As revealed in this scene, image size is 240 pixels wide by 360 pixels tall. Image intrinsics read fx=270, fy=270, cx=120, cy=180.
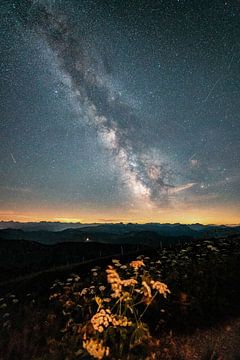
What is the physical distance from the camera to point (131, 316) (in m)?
8.03

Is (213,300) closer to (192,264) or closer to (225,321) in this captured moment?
(225,321)

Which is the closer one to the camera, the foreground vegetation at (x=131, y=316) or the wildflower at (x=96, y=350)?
the wildflower at (x=96, y=350)

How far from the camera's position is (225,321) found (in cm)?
764

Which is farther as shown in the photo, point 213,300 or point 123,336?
point 213,300

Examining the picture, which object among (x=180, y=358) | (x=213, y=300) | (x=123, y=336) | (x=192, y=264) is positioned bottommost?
(x=180, y=358)

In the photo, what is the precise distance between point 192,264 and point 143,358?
5.50 meters

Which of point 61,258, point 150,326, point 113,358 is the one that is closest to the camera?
point 113,358

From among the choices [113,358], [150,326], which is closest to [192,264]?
[150,326]

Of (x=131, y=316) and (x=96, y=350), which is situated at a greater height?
(x=131, y=316)

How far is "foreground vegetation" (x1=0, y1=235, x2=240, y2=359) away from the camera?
6.29m

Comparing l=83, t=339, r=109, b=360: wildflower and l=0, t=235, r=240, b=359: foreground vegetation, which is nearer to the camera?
l=83, t=339, r=109, b=360: wildflower

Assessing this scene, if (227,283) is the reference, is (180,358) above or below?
below

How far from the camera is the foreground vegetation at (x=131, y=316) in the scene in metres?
6.29

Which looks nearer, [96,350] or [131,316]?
[96,350]
